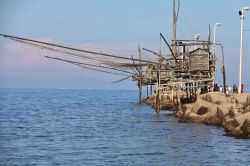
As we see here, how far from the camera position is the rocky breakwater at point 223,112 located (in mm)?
30248

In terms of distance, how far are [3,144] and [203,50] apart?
2769 cm

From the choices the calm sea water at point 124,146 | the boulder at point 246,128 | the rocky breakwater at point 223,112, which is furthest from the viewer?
the rocky breakwater at point 223,112

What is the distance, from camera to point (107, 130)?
38.6 m

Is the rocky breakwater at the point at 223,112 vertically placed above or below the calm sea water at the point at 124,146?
above

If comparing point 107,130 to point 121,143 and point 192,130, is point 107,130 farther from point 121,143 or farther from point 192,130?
point 121,143

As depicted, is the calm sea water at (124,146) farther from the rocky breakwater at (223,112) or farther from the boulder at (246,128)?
the rocky breakwater at (223,112)

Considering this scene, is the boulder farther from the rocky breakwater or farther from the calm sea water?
the calm sea water

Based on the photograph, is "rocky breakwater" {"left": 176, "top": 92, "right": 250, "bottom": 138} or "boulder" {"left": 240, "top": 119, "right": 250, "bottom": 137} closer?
"boulder" {"left": 240, "top": 119, "right": 250, "bottom": 137}

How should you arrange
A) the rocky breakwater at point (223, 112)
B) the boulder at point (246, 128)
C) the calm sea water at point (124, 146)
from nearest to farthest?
the calm sea water at point (124, 146)
the boulder at point (246, 128)
the rocky breakwater at point (223, 112)

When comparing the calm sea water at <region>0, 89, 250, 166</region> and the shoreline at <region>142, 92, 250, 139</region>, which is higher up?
the shoreline at <region>142, 92, 250, 139</region>

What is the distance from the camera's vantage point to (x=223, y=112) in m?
37.5

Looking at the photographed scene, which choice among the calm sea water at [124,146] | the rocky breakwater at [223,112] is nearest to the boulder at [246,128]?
the rocky breakwater at [223,112]

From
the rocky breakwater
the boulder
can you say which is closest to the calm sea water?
the boulder

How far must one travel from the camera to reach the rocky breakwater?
99.2ft
